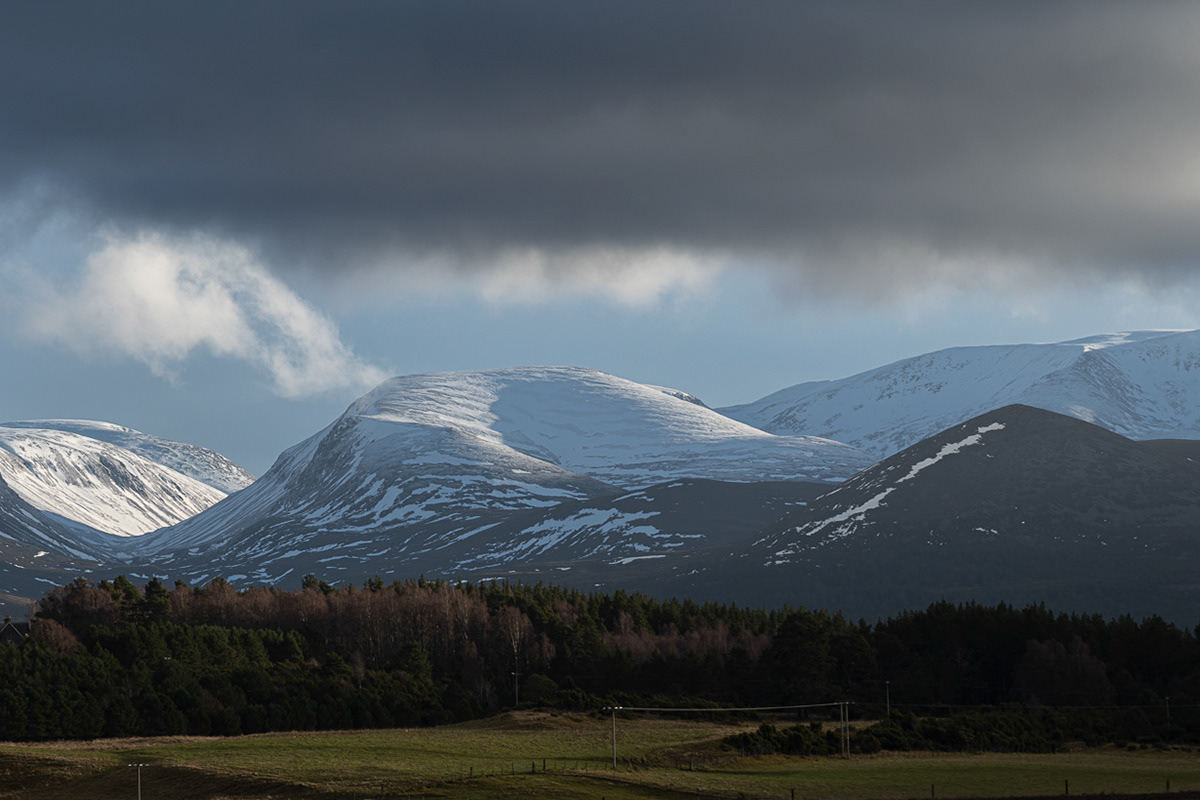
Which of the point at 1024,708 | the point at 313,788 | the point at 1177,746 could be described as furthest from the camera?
the point at 1024,708

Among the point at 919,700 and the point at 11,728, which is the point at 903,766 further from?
the point at 11,728

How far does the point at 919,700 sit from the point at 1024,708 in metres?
18.1

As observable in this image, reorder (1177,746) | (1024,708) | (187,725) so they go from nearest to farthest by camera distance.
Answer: (1177,746) → (187,725) → (1024,708)

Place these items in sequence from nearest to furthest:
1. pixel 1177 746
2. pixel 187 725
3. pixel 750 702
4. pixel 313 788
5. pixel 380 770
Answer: pixel 313 788, pixel 380 770, pixel 1177 746, pixel 187 725, pixel 750 702

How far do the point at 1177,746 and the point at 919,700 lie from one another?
5075 centimetres

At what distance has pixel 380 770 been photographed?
121m

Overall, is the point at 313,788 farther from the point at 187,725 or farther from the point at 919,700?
the point at 919,700

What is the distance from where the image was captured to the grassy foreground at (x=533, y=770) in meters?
112

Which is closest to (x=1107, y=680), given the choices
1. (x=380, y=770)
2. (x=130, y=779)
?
(x=380, y=770)

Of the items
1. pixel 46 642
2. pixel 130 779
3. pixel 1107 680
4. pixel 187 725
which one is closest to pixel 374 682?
pixel 187 725

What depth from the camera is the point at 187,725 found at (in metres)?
170

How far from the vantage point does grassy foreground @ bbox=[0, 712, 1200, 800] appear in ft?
368

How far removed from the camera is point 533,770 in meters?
121

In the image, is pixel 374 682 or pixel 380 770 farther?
pixel 374 682
